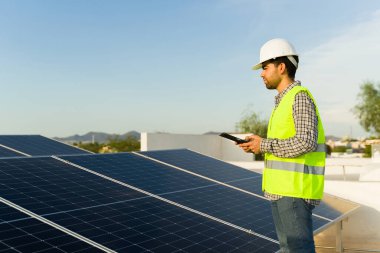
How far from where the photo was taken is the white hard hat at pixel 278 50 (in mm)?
3797

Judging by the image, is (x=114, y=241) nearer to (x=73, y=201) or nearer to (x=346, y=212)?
(x=73, y=201)

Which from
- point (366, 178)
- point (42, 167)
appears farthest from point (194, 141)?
point (42, 167)

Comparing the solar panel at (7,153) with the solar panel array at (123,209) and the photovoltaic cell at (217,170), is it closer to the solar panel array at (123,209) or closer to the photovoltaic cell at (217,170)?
the photovoltaic cell at (217,170)

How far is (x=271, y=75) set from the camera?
389 cm

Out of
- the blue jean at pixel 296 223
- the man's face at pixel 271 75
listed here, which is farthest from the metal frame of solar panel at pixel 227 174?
the man's face at pixel 271 75

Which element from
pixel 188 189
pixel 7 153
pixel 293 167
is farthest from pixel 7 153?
pixel 293 167

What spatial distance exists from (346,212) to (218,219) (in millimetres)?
3425

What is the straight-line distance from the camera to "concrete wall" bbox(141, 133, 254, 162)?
20706 millimetres

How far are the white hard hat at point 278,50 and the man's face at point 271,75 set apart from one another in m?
0.07

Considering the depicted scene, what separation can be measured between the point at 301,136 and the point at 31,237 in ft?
8.78

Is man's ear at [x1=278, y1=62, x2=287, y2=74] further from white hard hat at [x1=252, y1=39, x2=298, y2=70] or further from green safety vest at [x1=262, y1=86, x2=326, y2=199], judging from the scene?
green safety vest at [x1=262, y1=86, x2=326, y2=199]

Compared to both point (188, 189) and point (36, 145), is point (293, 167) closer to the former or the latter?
point (188, 189)

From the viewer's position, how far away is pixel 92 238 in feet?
14.3

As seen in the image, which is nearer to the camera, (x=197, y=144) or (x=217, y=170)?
(x=217, y=170)
